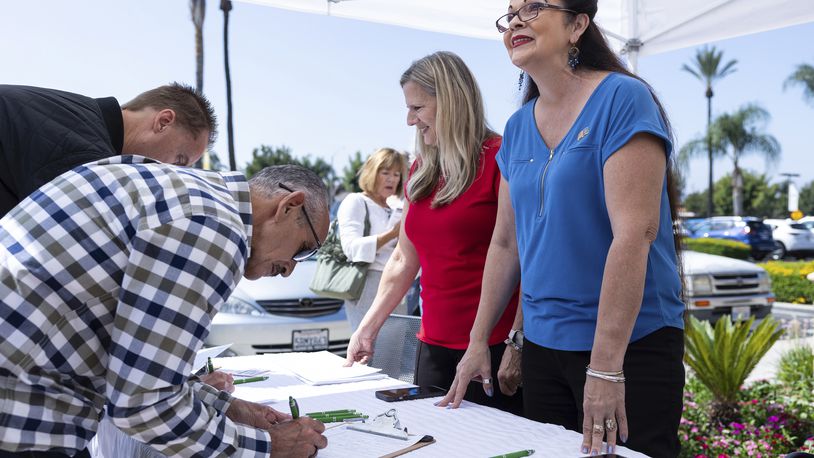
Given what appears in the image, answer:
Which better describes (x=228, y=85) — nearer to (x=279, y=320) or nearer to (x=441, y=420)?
(x=279, y=320)

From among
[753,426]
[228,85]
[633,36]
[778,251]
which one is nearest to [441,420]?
[753,426]

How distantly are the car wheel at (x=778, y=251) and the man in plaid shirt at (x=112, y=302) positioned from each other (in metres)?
26.5

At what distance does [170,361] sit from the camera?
1210mm

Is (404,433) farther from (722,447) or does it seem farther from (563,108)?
(722,447)

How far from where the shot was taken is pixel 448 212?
2.53 metres

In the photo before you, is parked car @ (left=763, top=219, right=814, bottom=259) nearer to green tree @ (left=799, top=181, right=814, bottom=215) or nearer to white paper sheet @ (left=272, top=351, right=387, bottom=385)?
white paper sheet @ (left=272, top=351, right=387, bottom=385)

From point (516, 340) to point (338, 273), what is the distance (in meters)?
2.79

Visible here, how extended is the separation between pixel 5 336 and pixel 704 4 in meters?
3.85

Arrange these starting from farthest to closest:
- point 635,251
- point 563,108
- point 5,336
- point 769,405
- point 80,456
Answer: point 769,405 → point 563,108 → point 635,251 → point 80,456 → point 5,336

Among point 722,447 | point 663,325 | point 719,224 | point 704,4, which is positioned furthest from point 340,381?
point 719,224

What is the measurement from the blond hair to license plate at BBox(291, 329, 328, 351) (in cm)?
124

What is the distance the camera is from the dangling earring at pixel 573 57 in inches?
76.9

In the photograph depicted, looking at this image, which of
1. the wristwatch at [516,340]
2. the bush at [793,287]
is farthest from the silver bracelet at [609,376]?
the bush at [793,287]

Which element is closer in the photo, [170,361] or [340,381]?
[170,361]
